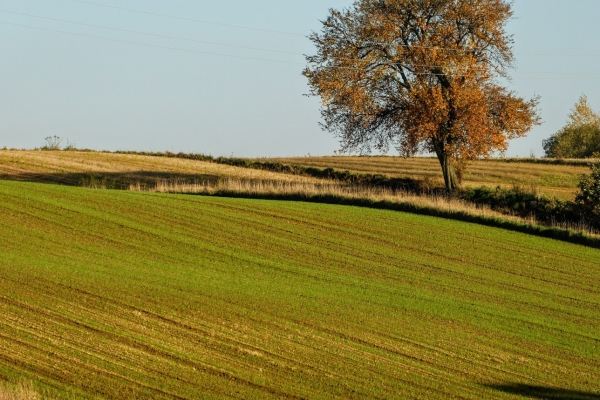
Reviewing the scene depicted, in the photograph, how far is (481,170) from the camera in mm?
58594

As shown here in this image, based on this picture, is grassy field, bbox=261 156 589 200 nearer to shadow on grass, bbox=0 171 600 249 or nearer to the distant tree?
the distant tree

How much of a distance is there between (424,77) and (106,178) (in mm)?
15894

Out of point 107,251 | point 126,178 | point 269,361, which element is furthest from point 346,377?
point 126,178

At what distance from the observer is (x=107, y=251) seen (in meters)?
22.5

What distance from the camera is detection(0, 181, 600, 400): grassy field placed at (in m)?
13.6

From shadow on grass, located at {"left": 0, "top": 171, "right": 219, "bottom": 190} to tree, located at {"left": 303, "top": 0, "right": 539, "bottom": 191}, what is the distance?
838 centimetres

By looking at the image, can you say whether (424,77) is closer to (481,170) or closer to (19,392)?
(481,170)

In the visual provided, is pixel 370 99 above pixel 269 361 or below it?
above

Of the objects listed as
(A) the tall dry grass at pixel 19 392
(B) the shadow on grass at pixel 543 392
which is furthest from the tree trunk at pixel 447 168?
(A) the tall dry grass at pixel 19 392

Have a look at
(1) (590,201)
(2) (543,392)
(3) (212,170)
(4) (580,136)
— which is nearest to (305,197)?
(1) (590,201)

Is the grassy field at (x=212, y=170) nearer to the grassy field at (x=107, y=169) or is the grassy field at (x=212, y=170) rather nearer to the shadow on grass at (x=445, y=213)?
the grassy field at (x=107, y=169)

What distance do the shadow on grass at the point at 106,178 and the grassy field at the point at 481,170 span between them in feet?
43.1

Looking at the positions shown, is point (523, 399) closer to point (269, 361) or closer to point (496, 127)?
point (269, 361)

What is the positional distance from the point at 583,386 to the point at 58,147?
46129mm
